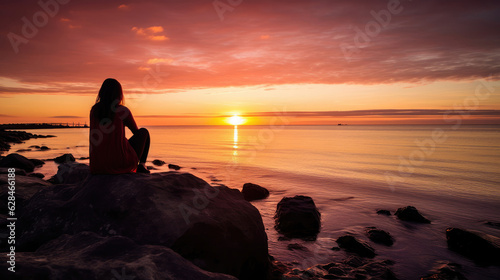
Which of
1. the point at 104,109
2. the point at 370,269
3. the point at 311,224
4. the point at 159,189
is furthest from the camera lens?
the point at 311,224

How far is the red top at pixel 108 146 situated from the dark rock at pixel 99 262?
193 cm

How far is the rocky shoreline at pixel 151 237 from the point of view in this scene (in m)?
3.28

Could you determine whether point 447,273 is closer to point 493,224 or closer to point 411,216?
point 411,216

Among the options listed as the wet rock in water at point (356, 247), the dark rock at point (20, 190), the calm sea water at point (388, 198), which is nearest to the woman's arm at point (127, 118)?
the dark rock at point (20, 190)

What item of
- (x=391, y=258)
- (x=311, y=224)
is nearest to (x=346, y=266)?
(x=391, y=258)

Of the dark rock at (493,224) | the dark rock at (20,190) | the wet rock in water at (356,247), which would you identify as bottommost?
the dark rock at (493,224)

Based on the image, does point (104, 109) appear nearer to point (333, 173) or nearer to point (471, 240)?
point (471, 240)

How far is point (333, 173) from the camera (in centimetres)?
2252

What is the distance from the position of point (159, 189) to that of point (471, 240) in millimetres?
9303

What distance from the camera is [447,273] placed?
276 inches

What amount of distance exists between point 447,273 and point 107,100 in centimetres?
959

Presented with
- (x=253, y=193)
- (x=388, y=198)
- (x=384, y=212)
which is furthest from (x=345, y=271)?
(x=388, y=198)

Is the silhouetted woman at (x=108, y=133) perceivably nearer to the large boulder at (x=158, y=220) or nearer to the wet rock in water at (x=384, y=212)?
the large boulder at (x=158, y=220)

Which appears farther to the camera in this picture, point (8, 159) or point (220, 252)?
point (8, 159)
